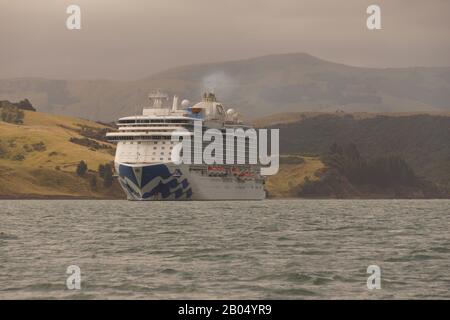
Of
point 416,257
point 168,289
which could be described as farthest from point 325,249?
point 168,289

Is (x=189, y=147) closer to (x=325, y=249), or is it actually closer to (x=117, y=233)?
(x=117, y=233)

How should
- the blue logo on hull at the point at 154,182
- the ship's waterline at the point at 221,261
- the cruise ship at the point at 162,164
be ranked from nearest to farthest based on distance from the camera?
the ship's waterline at the point at 221,261 < the blue logo on hull at the point at 154,182 < the cruise ship at the point at 162,164

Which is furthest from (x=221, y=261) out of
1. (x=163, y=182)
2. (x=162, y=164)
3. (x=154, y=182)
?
(x=163, y=182)

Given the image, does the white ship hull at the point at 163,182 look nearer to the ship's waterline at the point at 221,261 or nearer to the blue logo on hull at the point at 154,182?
the blue logo on hull at the point at 154,182

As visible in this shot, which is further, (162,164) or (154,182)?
(154,182)

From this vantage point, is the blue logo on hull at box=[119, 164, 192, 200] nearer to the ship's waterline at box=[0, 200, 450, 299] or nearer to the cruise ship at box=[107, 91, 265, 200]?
the cruise ship at box=[107, 91, 265, 200]

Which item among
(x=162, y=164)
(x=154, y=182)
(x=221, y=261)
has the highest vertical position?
(x=162, y=164)

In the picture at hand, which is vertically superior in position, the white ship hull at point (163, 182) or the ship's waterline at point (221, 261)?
the white ship hull at point (163, 182)

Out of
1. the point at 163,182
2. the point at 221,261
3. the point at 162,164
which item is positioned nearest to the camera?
the point at 221,261

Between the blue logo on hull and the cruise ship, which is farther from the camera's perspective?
the cruise ship

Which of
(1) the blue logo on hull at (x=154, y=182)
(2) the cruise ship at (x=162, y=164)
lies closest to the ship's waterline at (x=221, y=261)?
(1) the blue logo on hull at (x=154, y=182)

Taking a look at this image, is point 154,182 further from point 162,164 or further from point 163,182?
point 162,164

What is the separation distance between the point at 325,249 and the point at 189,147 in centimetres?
11190

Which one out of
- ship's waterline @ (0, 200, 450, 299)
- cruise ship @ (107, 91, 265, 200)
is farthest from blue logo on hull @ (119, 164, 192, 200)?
ship's waterline @ (0, 200, 450, 299)
